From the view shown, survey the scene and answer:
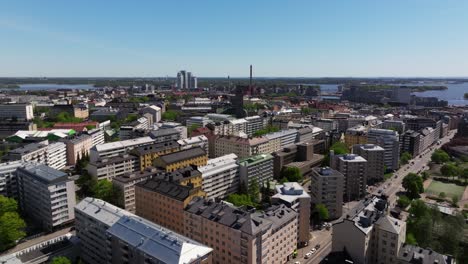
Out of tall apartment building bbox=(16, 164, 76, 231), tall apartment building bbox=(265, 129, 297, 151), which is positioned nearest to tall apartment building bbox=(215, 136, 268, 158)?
tall apartment building bbox=(265, 129, 297, 151)

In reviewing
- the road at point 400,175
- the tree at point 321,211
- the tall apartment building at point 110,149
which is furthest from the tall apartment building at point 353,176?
the tall apartment building at point 110,149

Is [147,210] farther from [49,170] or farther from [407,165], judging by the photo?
[407,165]

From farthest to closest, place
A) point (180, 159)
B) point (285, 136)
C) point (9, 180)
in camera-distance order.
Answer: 1. point (285, 136)
2. point (180, 159)
3. point (9, 180)

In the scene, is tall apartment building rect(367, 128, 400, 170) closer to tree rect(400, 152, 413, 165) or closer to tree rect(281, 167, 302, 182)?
tree rect(400, 152, 413, 165)

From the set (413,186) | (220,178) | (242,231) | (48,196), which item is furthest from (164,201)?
(413,186)

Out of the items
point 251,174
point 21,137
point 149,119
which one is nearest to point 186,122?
point 149,119

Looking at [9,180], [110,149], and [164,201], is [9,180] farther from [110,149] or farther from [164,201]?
[164,201]

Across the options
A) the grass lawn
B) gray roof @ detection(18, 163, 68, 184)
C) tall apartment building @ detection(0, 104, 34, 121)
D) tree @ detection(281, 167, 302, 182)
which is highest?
tall apartment building @ detection(0, 104, 34, 121)
